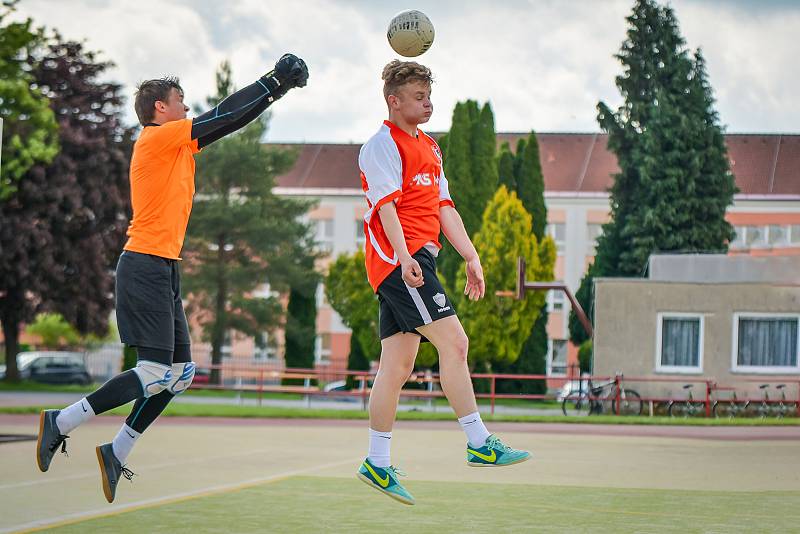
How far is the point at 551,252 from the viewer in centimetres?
4694

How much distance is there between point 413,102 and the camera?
664cm

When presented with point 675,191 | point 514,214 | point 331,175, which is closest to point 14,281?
point 514,214

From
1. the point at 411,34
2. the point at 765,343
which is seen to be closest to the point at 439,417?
the point at 765,343

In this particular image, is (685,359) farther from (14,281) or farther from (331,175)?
(331,175)

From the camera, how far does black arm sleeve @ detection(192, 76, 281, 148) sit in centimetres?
672

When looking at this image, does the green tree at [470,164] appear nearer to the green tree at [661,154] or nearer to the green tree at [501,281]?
the green tree at [501,281]

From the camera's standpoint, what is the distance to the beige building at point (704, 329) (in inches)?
1420

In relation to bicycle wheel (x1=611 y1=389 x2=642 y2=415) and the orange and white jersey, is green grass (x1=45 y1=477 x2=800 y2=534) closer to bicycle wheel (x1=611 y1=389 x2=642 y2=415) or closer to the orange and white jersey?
the orange and white jersey

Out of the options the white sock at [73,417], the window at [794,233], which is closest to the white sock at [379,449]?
the white sock at [73,417]

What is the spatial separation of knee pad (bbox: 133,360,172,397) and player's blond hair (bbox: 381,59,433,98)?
6.00 ft

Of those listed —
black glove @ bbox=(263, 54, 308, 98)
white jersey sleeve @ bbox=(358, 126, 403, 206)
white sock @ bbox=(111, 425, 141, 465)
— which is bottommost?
white sock @ bbox=(111, 425, 141, 465)

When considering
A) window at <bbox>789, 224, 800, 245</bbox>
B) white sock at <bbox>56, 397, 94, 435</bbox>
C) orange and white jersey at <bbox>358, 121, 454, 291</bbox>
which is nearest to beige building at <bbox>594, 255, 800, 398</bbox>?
orange and white jersey at <bbox>358, 121, 454, 291</bbox>

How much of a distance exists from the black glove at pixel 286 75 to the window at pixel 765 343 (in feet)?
102

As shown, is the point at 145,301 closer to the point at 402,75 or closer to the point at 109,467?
the point at 109,467
